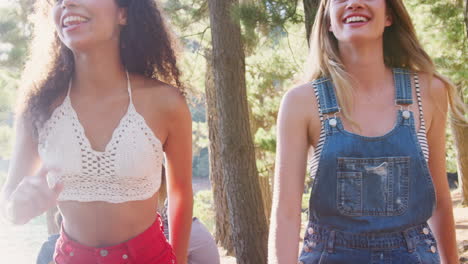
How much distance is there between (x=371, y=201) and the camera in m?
1.85

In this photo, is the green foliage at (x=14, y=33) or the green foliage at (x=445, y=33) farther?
the green foliage at (x=14, y=33)

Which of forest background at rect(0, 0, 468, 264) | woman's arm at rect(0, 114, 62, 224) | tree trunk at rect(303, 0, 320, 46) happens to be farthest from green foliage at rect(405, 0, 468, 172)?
woman's arm at rect(0, 114, 62, 224)

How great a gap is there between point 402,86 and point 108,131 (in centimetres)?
106

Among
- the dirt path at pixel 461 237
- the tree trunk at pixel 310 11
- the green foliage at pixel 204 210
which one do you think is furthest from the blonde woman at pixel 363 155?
the green foliage at pixel 204 210

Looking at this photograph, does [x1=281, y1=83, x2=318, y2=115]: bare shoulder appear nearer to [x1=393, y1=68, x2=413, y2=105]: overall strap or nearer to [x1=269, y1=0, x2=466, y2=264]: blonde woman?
[x1=269, y1=0, x2=466, y2=264]: blonde woman

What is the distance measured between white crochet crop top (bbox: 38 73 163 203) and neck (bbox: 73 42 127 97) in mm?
142

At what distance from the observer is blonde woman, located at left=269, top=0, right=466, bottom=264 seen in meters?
1.85

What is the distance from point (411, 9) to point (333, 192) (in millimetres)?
8830

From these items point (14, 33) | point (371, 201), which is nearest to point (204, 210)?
point (14, 33)

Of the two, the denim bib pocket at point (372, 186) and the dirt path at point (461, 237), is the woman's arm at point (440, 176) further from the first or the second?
the dirt path at point (461, 237)

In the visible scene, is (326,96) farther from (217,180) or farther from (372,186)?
(217,180)

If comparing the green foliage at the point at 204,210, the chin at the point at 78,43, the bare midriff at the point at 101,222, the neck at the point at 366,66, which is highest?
the chin at the point at 78,43

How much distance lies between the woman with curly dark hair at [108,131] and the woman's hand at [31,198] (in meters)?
0.41

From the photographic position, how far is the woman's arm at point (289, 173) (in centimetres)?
189
